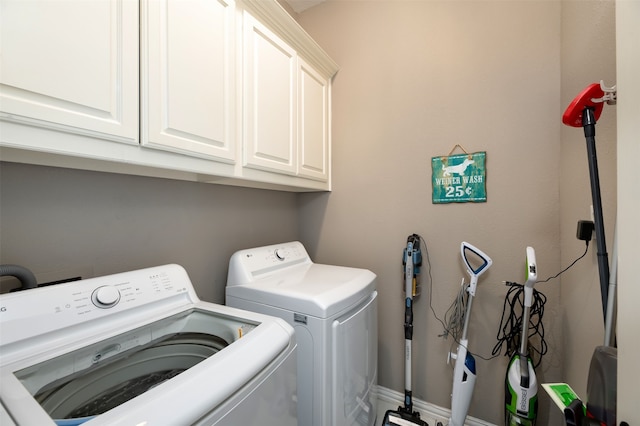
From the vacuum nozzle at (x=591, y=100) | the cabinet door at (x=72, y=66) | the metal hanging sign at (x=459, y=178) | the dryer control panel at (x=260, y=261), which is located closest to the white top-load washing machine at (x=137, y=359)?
the dryer control panel at (x=260, y=261)

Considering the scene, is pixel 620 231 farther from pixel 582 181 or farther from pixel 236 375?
pixel 236 375

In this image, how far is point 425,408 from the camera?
175 centimetres

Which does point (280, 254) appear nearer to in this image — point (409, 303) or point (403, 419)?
point (409, 303)

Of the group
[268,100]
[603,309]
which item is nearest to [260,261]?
[268,100]

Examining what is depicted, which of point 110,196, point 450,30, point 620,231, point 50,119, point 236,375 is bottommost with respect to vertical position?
point 236,375

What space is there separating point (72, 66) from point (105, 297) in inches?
27.8

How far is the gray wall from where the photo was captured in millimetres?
881

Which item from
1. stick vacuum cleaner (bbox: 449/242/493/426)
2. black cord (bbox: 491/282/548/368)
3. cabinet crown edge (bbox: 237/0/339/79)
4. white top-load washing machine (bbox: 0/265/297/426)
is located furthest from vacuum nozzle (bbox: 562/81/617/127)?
cabinet crown edge (bbox: 237/0/339/79)

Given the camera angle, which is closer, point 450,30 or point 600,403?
point 600,403

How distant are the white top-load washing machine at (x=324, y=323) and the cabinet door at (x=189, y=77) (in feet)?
2.21

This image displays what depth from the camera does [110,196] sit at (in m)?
1.10

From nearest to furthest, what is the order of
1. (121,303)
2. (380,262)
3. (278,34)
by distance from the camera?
(121,303) < (278,34) < (380,262)

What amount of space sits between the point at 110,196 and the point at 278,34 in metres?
1.24

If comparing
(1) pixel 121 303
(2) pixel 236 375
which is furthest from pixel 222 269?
(2) pixel 236 375
